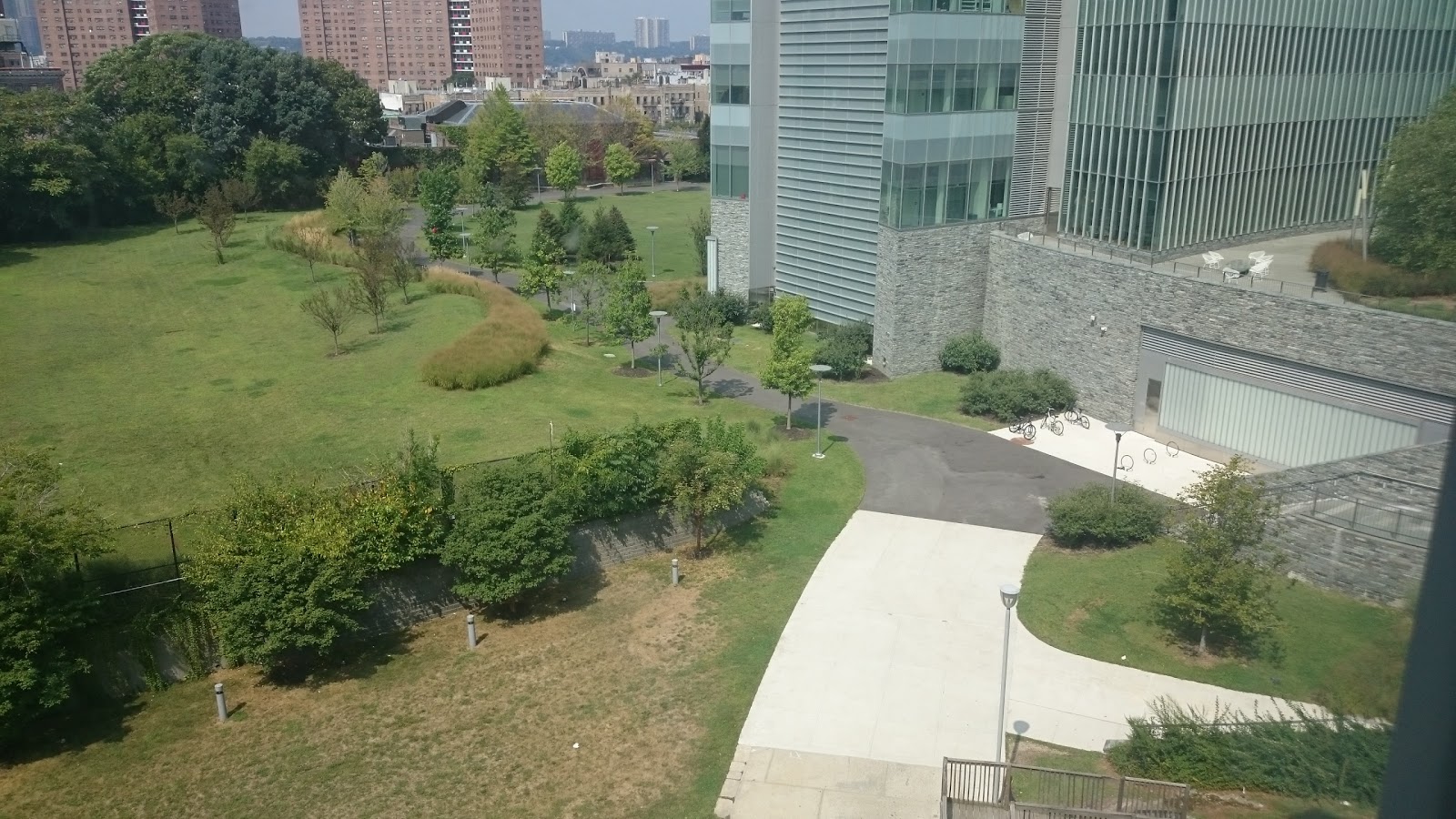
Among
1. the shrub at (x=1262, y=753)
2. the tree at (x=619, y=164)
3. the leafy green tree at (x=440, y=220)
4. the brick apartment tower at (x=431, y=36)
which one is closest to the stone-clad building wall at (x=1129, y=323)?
the shrub at (x=1262, y=753)

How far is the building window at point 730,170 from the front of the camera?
1203 inches

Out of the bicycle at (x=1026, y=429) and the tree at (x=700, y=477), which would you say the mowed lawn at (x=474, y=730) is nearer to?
the tree at (x=700, y=477)

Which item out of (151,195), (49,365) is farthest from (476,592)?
(151,195)

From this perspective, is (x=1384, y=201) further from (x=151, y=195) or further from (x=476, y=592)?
(x=151, y=195)

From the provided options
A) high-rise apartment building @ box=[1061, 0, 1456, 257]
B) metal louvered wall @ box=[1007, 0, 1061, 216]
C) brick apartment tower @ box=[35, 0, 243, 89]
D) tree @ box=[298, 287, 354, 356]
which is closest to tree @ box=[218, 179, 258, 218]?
tree @ box=[298, 287, 354, 356]

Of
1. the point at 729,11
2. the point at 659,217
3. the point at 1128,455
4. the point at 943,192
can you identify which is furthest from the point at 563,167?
the point at 1128,455

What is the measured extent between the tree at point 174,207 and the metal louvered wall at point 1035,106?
32.9 metres

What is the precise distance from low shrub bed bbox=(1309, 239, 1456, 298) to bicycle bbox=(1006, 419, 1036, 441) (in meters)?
5.97

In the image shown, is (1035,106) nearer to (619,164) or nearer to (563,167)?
(563,167)

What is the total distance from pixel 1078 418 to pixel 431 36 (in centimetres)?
14521

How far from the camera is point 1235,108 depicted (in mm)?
22141

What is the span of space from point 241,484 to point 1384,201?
1987cm

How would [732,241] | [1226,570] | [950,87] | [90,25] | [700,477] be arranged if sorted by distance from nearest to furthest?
[1226,570], [700,477], [950,87], [732,241], [90,25]

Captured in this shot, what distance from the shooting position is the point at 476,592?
14.4 metres
